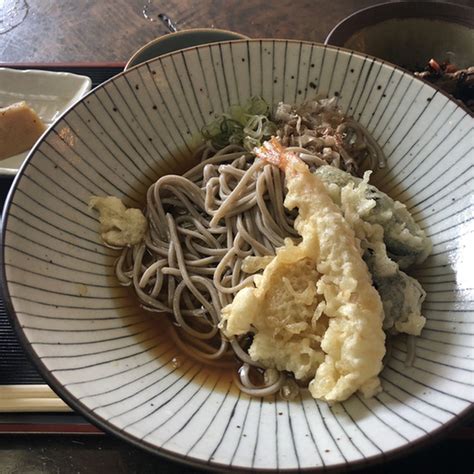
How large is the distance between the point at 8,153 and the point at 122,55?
A: 922 millimetres

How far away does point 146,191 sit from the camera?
2.23 meters

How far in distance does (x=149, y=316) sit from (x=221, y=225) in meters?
0.48

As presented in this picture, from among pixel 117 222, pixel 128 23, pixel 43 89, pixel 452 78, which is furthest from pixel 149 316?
pixel 128 23

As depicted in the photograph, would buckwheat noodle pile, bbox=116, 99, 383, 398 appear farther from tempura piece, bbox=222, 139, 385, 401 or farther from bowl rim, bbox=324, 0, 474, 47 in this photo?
bowl rim, bbox=324, 0, 474, 47

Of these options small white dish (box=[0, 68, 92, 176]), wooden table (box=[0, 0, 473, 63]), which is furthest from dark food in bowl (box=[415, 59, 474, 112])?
small white dish (box=[0, 68, 92, 176])

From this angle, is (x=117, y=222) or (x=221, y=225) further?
(x=221, y=225)

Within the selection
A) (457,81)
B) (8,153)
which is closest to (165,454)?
(8,153)

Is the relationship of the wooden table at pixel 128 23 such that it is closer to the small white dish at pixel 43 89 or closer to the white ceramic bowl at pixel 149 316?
the small white dish at pixel 43 89

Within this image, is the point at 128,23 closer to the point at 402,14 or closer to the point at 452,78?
the point at 402,14

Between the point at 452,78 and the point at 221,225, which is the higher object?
the point at 452,78

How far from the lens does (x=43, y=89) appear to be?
9.07 ft

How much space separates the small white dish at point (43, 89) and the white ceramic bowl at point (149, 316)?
739 millimetres

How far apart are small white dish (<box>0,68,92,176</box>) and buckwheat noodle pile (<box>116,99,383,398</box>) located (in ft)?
3.10

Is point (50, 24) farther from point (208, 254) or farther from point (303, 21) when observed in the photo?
point (208, 254)
